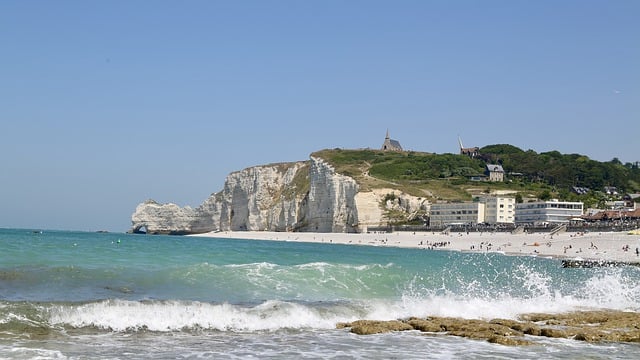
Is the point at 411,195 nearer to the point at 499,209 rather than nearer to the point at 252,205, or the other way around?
the point at 499,209

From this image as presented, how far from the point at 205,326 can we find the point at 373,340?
3855mm

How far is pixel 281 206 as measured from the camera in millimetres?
126250

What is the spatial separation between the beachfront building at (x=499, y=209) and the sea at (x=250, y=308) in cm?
7944

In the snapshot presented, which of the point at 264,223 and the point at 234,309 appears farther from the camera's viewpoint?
Result: the point at 264,223

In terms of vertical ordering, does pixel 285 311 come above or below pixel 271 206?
below

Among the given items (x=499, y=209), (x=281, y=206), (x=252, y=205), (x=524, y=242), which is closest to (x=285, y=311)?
(x=524, y=242)

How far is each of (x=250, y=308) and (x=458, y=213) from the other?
91522 mm

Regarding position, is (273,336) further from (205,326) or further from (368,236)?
(368,236)

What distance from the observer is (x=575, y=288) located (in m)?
25.8

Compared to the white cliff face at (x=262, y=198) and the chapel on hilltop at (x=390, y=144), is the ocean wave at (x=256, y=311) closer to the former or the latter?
the white cliff face at (x=262, y=198)

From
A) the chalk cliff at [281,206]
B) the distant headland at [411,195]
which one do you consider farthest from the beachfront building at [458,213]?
the chalk cliff at [281,206]

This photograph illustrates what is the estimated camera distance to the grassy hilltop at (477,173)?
11981 cm

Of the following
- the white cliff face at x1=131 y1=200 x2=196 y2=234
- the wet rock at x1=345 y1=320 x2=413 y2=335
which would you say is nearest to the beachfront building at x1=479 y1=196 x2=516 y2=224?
the white cliff face at x1=131 y1=200 x2=196 y2=234

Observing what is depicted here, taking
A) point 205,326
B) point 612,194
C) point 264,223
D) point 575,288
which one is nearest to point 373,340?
point 205,326
